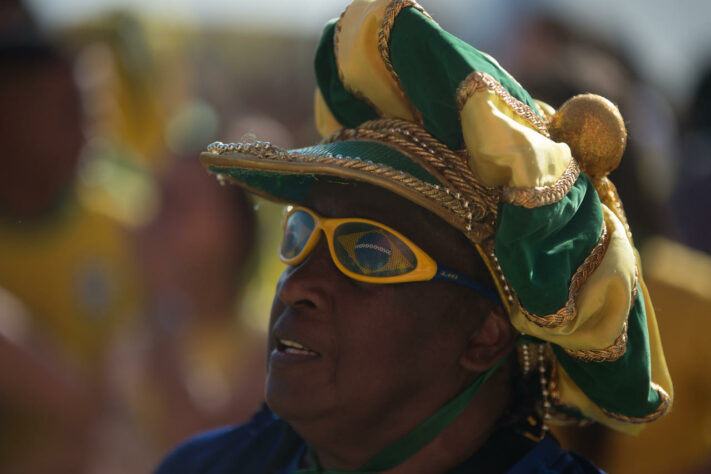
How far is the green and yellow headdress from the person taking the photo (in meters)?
1.84

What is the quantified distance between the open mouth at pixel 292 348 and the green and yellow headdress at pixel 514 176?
0.43m

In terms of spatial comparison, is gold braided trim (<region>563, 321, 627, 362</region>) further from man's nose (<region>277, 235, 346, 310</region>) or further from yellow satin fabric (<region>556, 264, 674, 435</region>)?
man's nose (<region>277, 235, 346, 310</region>)

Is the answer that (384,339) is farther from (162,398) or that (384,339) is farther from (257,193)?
(162,398)

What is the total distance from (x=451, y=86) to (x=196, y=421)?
2.57 m

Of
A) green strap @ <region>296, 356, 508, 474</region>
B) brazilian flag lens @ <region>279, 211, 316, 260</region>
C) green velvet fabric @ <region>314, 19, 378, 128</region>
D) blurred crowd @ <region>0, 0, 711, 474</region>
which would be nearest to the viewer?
green strap @ <region>296, 356, 508, 474</region>

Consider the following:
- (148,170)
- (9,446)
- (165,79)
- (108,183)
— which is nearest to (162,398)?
(9,446)

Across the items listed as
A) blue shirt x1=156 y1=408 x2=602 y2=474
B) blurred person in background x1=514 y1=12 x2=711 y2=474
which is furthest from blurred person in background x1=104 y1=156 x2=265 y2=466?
blurred person in background x1=514 y1=12 x2=711 y2=474

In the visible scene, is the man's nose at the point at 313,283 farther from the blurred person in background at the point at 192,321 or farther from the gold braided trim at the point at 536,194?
the blurred person in background at the point at 192,321

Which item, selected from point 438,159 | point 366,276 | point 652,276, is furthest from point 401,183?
point 652,276

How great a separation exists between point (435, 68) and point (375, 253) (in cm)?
48

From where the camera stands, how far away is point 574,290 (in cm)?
193

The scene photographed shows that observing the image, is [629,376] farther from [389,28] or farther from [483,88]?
[389,28]

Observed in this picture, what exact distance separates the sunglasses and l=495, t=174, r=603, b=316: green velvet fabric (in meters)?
0.23

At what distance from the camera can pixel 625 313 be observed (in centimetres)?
191
